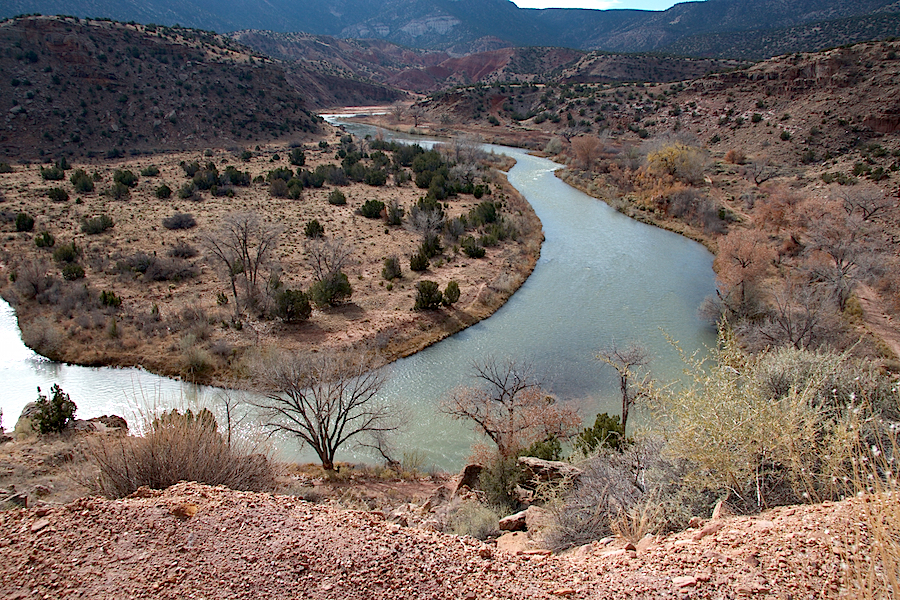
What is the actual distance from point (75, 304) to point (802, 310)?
3214 cm

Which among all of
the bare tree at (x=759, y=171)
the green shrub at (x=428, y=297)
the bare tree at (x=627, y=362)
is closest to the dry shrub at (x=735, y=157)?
the bare tree at (x=759, y=171)

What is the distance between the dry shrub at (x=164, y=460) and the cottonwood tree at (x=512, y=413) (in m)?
8.61

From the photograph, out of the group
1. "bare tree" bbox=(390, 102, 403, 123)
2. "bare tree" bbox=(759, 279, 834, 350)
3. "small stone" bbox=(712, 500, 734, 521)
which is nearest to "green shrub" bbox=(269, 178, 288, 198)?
"bare tree" bbox=(759, 279, 834, 350)

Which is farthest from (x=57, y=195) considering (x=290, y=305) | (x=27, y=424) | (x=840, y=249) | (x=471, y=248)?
(x=840, y=249)

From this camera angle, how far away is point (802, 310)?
69.3 ft

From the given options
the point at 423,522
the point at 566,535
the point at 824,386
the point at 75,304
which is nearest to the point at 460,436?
the point at 423,522

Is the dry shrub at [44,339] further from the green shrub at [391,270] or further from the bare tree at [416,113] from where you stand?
the bare tree at [416,113]

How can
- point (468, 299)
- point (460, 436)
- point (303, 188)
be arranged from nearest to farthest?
point (460, 436) → point (468, 299) → point (303, 188)

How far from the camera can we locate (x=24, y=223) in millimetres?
29469

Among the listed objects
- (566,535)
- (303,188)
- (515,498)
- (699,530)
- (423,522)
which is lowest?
(515,498)

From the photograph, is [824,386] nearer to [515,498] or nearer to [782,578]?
[782,578]

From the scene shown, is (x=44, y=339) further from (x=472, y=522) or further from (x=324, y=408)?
(x=472, y=522)

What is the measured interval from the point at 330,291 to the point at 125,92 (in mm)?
51652

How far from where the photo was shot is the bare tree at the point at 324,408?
46.7ft
